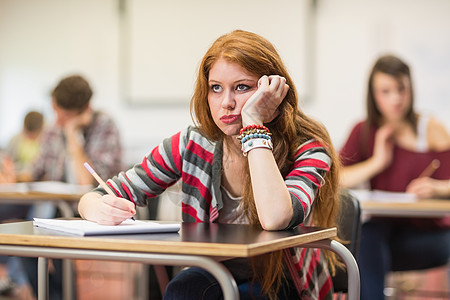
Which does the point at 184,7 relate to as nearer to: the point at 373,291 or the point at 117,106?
the point at 117,106

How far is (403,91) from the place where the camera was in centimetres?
273

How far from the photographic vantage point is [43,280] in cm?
137

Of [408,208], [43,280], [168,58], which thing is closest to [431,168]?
[408,208]

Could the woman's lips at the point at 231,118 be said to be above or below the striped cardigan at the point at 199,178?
above

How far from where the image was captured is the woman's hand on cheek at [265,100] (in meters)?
1.36

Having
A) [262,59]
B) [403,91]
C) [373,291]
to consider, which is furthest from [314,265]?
[403,91]

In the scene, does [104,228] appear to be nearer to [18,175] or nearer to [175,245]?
[175,245]

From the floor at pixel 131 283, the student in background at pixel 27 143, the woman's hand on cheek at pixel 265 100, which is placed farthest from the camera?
the student in background at pixel 27 143

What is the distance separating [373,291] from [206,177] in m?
1.19

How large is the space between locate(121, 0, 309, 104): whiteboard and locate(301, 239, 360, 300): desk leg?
3.76 m

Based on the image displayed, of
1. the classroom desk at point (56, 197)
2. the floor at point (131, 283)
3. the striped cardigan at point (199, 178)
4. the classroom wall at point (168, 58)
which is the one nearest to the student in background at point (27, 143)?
the classroom wall at point (168, 58)

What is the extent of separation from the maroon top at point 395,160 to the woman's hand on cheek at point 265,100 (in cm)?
135

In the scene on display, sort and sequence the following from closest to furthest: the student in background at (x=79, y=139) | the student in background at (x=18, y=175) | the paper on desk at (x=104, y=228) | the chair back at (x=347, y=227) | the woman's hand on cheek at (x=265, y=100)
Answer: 1. the paper on desk at (x=104, y=228)
2. the woman's hand on cheek at (x=265, y=100)
3. the chair back at (x=347, y=227)
4. the student in background at (x=79, y=139)
5. the student in background at (x=18, y=175)

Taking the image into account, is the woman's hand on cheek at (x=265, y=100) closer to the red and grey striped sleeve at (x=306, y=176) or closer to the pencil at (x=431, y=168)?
the red and grey striped sleeve at (x=306, y=176)
